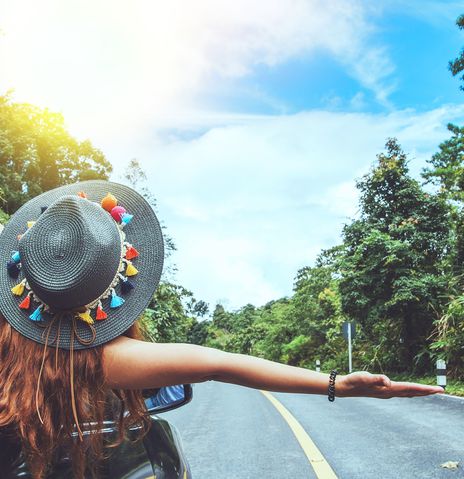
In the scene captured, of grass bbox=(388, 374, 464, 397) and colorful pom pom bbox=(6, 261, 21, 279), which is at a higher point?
colorful pom pom bbox=(6, 261, 21, 279)

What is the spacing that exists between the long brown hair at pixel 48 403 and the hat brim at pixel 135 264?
44mm

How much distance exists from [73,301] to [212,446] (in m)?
5.23

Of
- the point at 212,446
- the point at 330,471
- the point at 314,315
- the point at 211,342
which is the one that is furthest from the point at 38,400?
the point at 211,342

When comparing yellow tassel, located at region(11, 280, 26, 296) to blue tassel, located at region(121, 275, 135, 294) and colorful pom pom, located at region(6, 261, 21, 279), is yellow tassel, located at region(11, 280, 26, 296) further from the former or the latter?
blue tassel, located at region(121, 275, 135, 294)

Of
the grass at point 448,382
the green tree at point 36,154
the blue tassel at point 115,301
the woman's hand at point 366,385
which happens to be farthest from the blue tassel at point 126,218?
the green tree at point 36,154

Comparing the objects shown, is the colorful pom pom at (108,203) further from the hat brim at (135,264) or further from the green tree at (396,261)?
the green tree at (396,261)

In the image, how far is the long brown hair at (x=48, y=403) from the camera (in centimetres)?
144

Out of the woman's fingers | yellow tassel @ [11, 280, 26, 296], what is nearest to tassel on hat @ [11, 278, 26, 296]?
yellow tassel @ [11, 280, 26, 296]

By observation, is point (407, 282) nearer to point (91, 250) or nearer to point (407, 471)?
point (407, 471)

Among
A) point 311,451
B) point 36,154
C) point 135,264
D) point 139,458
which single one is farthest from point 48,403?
point 36,154

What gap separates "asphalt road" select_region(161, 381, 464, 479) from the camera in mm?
4863

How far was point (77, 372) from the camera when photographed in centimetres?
149

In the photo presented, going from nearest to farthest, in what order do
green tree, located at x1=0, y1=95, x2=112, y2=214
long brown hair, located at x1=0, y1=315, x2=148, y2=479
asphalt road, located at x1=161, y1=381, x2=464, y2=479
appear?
long brown hair, located at x1=0, y1=315, x2=148, y2=479 → asphalt road, located at x1=161, y1=381, x2=464, y2=479 → green tree, located at x1=0, y1=95, x2=112, y2=214

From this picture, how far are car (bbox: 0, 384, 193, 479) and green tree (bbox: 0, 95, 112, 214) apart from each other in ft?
76.6
